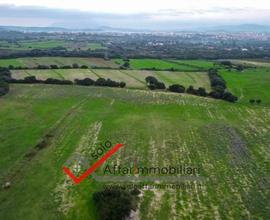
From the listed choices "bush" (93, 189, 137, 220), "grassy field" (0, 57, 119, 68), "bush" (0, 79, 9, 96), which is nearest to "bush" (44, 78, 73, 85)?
Result: "bush" (0, 79, 9, 96)

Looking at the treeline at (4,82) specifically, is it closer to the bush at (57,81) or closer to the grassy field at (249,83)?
the bush at (57,81)

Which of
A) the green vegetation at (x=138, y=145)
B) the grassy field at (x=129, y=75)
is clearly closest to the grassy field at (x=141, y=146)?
the green vegetation at (x=138, y=145)

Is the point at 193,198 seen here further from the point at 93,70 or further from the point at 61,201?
the point at 93,70

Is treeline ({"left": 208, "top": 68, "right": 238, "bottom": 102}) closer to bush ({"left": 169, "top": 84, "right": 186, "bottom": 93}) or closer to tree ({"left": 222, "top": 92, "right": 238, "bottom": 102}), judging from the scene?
tree ({"left": 222, "top": 92, "right": 238, "bottom": 102})

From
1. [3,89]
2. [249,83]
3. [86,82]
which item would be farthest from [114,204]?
[249,83]

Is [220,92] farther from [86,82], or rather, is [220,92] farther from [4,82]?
[4,82]

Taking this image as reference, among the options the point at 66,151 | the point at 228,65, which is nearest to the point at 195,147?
the point at 66,151
